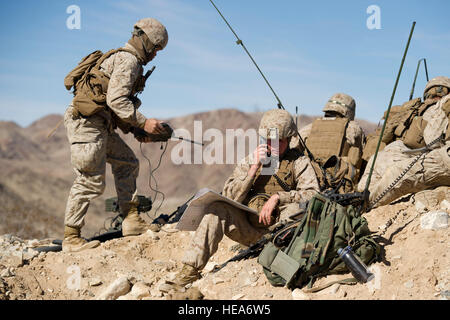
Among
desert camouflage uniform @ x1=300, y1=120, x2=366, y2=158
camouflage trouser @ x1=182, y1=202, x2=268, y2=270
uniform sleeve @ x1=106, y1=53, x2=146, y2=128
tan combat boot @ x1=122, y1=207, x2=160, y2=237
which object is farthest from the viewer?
desert camouflage uniform @ x1=300, y1=120, x2=366, y2=158

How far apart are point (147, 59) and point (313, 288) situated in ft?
10.5

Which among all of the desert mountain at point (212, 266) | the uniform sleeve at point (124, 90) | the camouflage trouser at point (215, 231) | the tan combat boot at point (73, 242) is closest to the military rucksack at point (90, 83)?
the uniform sleeve at point (124, 90)

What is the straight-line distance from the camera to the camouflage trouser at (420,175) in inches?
214

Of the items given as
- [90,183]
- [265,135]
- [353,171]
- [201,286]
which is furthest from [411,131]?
[90,183]

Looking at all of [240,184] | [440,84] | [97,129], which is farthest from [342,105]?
[97,129]

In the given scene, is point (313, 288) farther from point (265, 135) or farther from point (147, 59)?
point (147, 59)

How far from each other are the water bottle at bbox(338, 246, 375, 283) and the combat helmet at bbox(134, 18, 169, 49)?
313 centimetres

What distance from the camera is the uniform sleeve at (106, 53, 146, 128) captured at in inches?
220

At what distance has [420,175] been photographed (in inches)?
216

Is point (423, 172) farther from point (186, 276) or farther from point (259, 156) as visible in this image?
point (186, 276)

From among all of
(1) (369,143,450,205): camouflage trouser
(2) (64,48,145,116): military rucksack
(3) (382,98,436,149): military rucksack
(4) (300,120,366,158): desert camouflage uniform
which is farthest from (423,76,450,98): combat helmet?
(2) (64,48,145,116): military rucksack

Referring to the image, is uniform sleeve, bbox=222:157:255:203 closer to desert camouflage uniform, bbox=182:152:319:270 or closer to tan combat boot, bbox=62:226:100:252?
desert camouflage uniform, bbox=182:152:319:270

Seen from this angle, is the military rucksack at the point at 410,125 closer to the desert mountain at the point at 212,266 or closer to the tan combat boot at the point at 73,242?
the desert mountain at the point at 212,266

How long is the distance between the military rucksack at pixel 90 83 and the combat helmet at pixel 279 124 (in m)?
1.81
